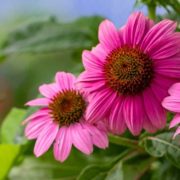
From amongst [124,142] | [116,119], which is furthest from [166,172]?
[116,119]

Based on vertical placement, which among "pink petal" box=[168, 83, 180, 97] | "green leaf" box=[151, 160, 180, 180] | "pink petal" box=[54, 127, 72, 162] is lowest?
"green leaf" box=[151, 160, 180, 180]

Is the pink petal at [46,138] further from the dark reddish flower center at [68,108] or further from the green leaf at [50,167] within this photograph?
the green leaf at [50,167]

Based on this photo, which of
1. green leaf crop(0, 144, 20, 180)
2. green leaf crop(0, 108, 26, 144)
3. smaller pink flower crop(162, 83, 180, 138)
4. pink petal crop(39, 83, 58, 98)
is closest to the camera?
smaller pink flower crop(162, 83, 180, 138)

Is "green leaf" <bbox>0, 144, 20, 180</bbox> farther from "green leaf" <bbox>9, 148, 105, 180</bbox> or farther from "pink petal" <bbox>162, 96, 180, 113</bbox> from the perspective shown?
"pink petal" <bbox>162, 96, 180, 113</bbox>

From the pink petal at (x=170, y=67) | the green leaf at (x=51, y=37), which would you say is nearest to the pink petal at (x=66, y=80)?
the pink petal at (x=170, y=67)

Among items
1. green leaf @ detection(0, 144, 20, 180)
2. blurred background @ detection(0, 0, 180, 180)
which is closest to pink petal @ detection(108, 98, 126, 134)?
blurred background @ detection(0, 0, 180, 180)

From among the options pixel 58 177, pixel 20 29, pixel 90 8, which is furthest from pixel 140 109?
pixel 90 8
